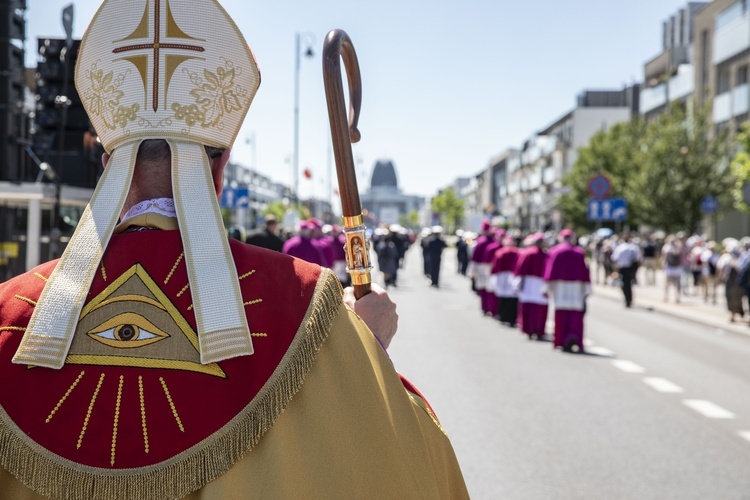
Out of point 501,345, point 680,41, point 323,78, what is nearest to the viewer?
point 323,78

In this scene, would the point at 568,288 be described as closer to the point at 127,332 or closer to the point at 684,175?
the point at 127,332

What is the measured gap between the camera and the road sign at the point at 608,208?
30.4 metres

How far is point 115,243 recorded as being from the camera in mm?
2055

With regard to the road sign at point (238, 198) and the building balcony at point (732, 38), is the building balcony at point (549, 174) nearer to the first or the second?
the building balcony at point (732, 38)

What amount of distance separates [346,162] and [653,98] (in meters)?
58.1

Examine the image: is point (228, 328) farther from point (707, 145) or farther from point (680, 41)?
point (680, 41)

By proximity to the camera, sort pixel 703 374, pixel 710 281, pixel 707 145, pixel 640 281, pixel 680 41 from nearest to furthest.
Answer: pixel 703 374 < pixel 710 281 < pixel 640 281 < pixel 707 145 < pixel 680 41

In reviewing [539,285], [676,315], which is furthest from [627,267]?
[539,285]

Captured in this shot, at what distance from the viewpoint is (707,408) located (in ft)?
30.0

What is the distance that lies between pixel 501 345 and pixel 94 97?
1288cm

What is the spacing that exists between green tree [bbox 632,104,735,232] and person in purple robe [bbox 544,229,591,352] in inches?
977

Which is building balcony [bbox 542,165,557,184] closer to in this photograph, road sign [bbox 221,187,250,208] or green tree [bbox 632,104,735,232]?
green tree [bbox 632,104,735,232]

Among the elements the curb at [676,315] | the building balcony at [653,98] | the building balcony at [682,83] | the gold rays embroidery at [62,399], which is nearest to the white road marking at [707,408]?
the gold rays embroidery at [62,399]

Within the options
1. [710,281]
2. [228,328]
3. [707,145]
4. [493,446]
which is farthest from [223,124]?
[707,145]
